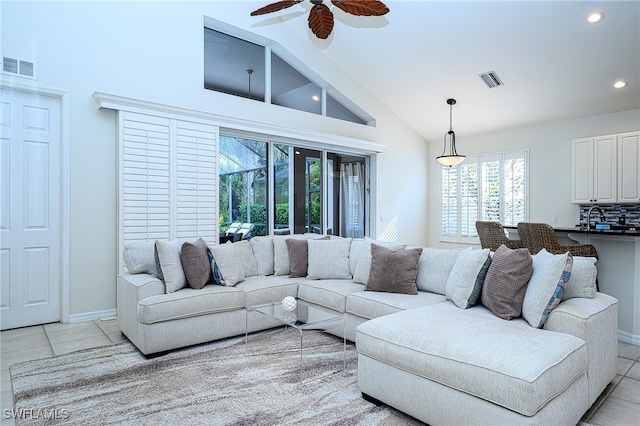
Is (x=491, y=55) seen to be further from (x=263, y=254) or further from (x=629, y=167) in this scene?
(x=263, y=254)

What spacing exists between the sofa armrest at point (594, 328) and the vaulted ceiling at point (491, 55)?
3.29 m

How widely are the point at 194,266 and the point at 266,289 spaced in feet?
2.30

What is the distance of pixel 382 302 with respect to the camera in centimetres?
303

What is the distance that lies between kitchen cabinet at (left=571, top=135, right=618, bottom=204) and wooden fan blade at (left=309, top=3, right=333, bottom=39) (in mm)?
4392

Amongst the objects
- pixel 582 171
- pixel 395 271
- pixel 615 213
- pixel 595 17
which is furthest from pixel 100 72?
pixel 615 213

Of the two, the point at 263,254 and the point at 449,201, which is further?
the point at 449,201

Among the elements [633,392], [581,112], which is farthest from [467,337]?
[581,112]

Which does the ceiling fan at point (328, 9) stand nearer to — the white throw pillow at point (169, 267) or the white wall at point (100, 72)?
the white wall at point (100, 72)

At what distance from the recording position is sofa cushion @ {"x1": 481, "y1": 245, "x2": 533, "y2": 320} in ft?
8.06

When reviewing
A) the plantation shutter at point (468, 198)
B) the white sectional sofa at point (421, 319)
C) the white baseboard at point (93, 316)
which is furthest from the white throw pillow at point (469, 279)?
the plantation shutter at point (468, 198)

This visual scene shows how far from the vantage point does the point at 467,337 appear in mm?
1999

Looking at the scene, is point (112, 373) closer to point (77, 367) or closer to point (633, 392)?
point (77, 367)

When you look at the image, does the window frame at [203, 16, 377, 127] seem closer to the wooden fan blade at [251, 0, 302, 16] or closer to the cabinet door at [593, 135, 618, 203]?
the wooden fan blade at [251, 0, 302, 16]

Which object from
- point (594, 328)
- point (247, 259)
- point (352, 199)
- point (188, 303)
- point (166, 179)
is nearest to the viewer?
point (594, 328)
